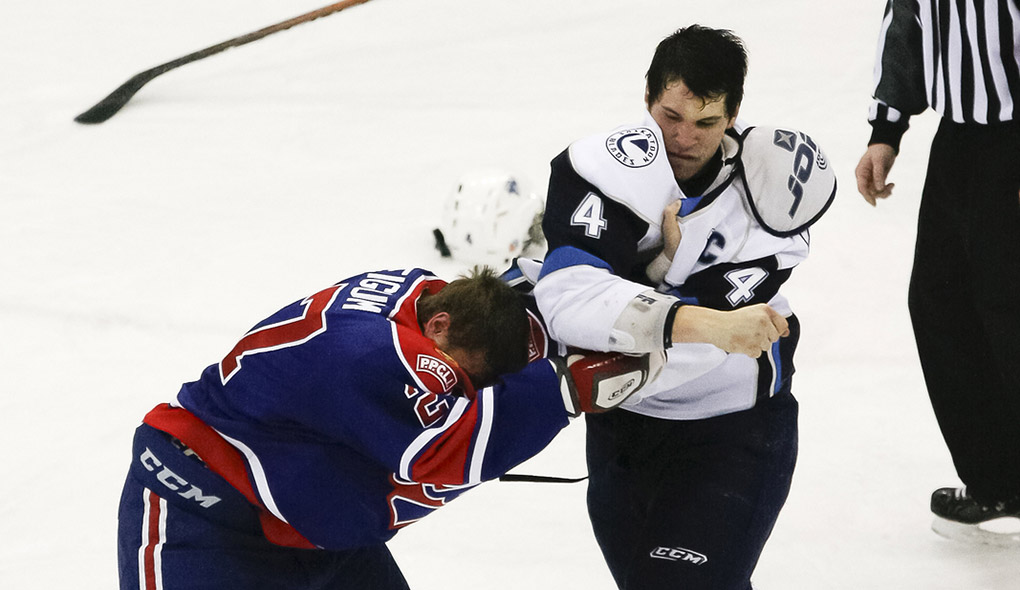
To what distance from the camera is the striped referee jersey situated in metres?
1.98

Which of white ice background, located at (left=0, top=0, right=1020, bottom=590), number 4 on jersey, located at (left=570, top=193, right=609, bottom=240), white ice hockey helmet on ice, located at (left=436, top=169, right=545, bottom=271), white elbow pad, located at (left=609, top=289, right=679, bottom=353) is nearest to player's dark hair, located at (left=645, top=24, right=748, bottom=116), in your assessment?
number 4 on jersey, located at (left=570, top=193, right=609, bottom=240)

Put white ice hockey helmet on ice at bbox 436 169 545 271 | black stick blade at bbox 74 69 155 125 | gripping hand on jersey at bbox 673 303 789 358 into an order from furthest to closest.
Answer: black stick blade at bbox 74 69 155 125, white ice hockey helmet on ice at bbox 436 169 545 271, gripping hand on jersey at bbox 673 303 789 358

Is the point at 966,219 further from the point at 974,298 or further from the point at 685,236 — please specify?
the point at 685,236

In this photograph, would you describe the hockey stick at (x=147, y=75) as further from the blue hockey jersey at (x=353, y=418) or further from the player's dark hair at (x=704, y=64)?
the player's dark hair at (x=704, y=64)

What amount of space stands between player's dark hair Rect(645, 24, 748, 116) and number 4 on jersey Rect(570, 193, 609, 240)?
0.59ft

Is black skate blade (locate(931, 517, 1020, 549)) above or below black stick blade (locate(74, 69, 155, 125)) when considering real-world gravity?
below

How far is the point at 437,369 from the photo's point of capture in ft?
4.66

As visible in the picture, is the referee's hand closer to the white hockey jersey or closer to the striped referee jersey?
the striped referee jersey

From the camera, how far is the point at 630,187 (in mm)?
1534

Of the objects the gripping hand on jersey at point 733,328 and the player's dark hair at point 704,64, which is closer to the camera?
the gripping hand on jersey at point 733,328

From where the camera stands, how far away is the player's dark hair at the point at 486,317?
1.47 m

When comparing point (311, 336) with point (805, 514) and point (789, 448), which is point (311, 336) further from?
point (805, 514)

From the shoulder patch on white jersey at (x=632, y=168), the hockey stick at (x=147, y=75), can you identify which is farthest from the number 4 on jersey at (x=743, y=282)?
the hockey stick at (x=147, y=75)

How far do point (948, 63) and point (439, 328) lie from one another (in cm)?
111
